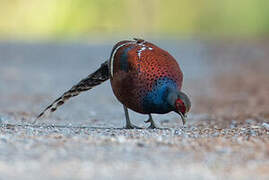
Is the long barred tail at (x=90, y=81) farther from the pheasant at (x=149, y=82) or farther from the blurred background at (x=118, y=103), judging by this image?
the pheasant at (x=149, y=82)

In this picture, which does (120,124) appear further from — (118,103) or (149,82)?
(118,103)

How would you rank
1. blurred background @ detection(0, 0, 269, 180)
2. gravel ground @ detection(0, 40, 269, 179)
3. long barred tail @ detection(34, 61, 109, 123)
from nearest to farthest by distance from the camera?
gravel ground @ detection(0, 40, 269, 179) → blurred background @ detection(0, 0, 269, 180) → long barred tail @ detection(34, 61, 109, 123)

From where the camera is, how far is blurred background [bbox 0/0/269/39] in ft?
81.7

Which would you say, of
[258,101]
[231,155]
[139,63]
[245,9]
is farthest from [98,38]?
[231,155]

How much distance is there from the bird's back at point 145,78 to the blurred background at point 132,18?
16.5 m

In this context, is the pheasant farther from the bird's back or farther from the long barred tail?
the long barred tail

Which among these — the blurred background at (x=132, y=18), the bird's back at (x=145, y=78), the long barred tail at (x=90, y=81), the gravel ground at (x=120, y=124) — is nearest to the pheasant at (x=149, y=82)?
the bird's back at (x=145, y=78)

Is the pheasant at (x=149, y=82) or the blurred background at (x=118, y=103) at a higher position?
the pheasant at (x=149, y=82)

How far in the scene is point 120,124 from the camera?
28.1 feet

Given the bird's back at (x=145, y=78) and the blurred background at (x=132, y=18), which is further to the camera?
the blurred background at (x=132, y=18)

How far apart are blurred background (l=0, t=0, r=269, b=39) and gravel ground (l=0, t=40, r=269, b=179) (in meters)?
3.60

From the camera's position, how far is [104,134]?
639 cm

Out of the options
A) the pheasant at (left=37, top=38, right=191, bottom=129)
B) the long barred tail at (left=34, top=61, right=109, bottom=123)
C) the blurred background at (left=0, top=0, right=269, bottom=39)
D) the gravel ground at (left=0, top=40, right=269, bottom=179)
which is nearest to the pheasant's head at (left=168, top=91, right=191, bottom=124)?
the pheasant at (left=37, top=38, right=191, bottom=129)

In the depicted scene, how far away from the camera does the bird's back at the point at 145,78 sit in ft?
21.9
